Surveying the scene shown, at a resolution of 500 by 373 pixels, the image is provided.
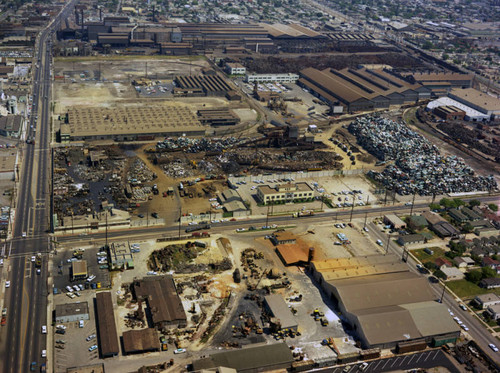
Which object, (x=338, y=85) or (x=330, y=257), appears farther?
(x=338, y=85)

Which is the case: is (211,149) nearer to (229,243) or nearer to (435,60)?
(229,243)

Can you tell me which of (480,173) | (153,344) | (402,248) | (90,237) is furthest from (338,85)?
(153,344)

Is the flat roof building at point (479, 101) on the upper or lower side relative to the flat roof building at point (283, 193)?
upper

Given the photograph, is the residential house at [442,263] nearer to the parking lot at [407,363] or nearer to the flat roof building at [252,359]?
the parking lot at [407,363]

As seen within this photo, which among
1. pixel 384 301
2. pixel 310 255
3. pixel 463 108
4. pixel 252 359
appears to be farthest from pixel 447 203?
pixel 463 108

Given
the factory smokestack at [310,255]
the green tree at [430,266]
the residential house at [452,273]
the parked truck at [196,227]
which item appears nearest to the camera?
the residential house at [452,273]

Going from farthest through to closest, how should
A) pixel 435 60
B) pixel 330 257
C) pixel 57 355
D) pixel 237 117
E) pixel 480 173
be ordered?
pixel 435 60
pixel 237 117
pixel 480 173
pixel 330 257
pixel 57 355

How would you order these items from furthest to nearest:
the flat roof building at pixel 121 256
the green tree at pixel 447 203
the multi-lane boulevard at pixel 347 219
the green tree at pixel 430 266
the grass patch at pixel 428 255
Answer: the green tree at pixel 447 203 → the grass patch at pixel 428 255 → the green tree at pixel 430 266 → the flat roof building at pixel 121 256 → the multi-lane boulevard at pixel 347 219

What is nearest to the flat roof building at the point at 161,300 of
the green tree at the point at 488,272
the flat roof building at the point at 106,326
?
the flat roof building at the point at 106,326
